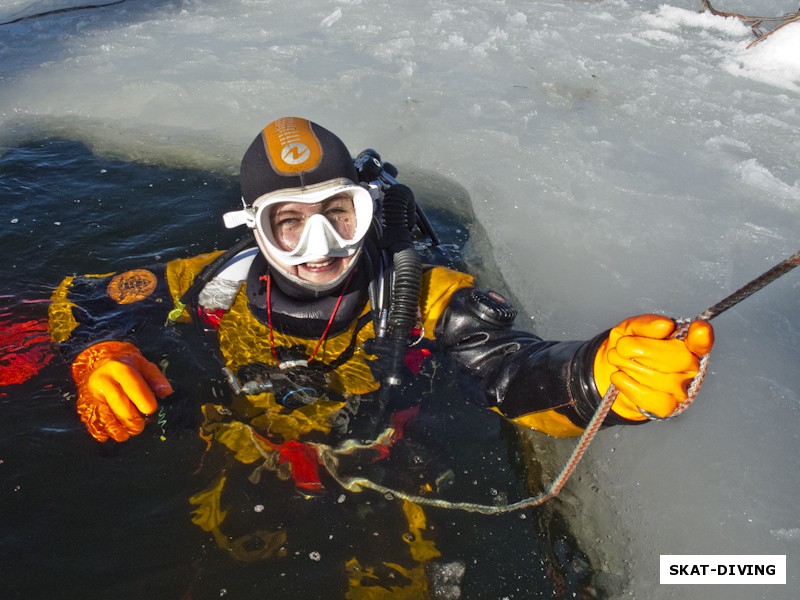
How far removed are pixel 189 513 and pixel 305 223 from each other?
4.05 feet

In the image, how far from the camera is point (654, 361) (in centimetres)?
173

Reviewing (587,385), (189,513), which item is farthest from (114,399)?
(587,385)

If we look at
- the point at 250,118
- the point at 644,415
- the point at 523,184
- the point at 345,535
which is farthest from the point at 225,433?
the point at 250,118

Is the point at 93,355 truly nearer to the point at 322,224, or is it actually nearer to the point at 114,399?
the point at 114,399

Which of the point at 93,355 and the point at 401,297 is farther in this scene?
the point at 93,355

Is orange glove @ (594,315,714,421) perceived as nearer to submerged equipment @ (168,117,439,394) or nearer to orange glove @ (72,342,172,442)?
submerged equipment @ (168,117,439,394)

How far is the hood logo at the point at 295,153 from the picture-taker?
2336 millimetres

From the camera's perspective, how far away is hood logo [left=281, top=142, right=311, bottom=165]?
2.34 metres

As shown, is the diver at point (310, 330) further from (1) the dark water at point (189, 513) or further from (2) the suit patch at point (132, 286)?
(1) the dark water at point (189, 513)

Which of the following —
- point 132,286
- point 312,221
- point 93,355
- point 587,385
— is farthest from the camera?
point 132,286

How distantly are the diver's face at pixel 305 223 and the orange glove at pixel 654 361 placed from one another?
1.10m

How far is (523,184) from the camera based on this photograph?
4441mm

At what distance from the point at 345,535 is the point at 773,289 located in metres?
2.79

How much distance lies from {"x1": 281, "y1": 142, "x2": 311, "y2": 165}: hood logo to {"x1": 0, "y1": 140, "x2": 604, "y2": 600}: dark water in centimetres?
117
